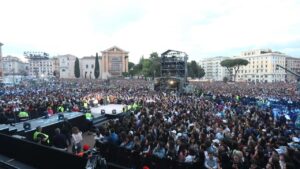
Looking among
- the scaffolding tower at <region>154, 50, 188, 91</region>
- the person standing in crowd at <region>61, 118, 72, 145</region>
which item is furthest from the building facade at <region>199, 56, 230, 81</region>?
the person standing in crowd at <region>61, 118, 72, 145</region>

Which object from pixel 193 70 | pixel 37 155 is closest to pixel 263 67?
pixel 193 70

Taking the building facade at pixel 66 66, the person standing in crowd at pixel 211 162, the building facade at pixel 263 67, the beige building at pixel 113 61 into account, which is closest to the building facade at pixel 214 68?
the building facade at pixel 263 67

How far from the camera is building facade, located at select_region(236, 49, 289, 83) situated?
113 metres

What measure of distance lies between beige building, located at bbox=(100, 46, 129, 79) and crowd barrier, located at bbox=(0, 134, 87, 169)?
90.1m

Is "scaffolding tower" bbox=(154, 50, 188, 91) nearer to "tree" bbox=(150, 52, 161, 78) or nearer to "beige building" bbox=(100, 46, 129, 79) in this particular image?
"tree" bbox=(150, 52, 161, 78)

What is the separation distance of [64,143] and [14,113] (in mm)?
8068

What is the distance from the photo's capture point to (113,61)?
99062 mm

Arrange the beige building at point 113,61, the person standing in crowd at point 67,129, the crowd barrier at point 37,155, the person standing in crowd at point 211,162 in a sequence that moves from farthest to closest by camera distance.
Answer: the beige building at point 113,61
the person standing in crowd at point 67,129
the crowd barrier at point 37,155
the person standing in crowd at point 211,162

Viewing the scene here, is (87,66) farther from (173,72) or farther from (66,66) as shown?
(173,72)

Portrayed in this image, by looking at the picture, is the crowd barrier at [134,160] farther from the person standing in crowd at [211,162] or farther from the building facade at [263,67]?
the building facade at [263,67]

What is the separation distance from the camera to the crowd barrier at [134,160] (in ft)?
19.5

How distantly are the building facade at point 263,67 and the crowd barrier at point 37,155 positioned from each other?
117858 millimetres

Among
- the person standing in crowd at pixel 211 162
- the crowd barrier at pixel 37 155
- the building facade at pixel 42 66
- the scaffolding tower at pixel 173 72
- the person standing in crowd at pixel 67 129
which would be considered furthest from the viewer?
the building facade at pixel 42 66

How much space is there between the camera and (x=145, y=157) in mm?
6383
